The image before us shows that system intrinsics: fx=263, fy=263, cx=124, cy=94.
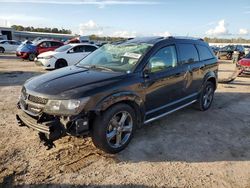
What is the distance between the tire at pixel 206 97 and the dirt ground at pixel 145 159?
0.79m

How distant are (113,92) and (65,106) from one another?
0.76m

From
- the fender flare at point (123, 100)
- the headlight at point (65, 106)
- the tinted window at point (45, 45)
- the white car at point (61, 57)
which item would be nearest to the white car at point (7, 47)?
the tinted window at point (45, 45)

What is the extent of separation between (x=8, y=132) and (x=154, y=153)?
281 cm

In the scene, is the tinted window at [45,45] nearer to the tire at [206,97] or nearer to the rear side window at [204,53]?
the rear side window at [204,53]

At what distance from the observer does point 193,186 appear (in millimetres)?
3490

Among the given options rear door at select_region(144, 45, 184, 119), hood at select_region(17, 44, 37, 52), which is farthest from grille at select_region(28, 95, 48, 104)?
hood at select_region(17, 44, 37, 52)

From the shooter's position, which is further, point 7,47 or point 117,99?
point 7,47

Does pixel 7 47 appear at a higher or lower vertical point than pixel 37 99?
lower

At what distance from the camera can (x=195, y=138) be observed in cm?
502

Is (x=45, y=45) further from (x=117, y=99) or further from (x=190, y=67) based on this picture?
(x=117, y=99)

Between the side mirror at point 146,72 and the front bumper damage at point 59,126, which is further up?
the side mirror at point 146,72

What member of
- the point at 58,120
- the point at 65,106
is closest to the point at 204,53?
the point at 65,106

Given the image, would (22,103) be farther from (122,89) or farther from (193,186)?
(193,186)

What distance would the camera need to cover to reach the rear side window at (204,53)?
6485 mm
